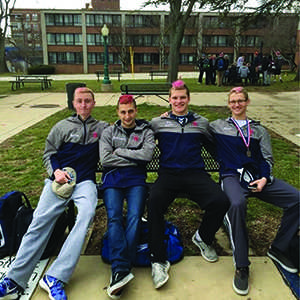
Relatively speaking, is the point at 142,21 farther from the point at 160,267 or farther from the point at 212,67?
the point at 160,267

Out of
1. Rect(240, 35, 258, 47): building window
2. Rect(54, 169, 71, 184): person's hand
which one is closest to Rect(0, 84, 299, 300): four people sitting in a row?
Rect(54, 169, 71, 184): person's hand

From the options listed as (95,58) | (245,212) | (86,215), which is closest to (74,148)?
(86,215)

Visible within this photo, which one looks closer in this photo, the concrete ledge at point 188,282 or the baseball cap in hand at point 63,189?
the concrete ledge at point 188,282

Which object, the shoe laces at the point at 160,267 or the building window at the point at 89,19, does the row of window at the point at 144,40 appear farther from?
the shoe laces at the point at 160,267

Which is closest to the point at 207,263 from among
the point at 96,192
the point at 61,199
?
the point at 96,192

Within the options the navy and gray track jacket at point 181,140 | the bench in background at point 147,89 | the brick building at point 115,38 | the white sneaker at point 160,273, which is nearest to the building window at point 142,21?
the brick building at point 115,38

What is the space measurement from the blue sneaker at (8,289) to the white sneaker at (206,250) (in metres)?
1.57

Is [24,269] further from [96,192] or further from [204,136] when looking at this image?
[204,136]

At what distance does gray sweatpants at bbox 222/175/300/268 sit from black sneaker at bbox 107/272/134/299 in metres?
0.89

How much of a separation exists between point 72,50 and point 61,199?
5775cm

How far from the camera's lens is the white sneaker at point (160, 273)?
8.23 feet

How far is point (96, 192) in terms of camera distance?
9.63 ft

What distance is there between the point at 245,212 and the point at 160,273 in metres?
0.85

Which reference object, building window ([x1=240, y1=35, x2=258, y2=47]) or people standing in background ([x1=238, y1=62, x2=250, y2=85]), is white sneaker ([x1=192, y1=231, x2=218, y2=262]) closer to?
people standing in background ([x1=238, y1=62, x2=250, y2=85])
